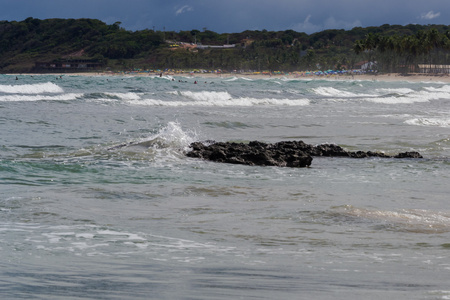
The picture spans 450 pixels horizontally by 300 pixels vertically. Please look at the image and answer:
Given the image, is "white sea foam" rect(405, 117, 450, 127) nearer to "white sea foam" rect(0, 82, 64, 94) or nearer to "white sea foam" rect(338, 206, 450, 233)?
"white sea foam" rect(338, 206, 450, 233)

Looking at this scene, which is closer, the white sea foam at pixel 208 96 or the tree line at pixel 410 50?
the white sea foam at pixel 208 96

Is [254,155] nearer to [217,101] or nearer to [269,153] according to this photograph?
[269,153]

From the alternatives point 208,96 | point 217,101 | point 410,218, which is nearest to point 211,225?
point 410,218

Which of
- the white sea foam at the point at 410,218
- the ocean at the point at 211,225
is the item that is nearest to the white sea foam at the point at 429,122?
the ocean at the point at 211,225

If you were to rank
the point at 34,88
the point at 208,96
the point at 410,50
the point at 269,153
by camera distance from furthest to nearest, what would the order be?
the point at 410,50 < the point at 34,88 < the point at 208,96 < the point at 269,153

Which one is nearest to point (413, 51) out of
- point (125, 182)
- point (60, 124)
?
point (60, 124)

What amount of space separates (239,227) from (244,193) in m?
2.53

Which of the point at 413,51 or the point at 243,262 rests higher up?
the point at 413,51

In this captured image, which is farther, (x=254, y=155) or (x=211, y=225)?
(x=254, y=155)

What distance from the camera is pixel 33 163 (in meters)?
12.2

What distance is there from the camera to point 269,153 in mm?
13922

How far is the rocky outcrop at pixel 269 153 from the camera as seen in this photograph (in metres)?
13.5

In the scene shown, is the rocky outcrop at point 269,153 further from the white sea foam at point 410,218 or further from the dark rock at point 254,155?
the white sea foam at point 410,218

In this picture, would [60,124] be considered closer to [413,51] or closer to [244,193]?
[244,193]
